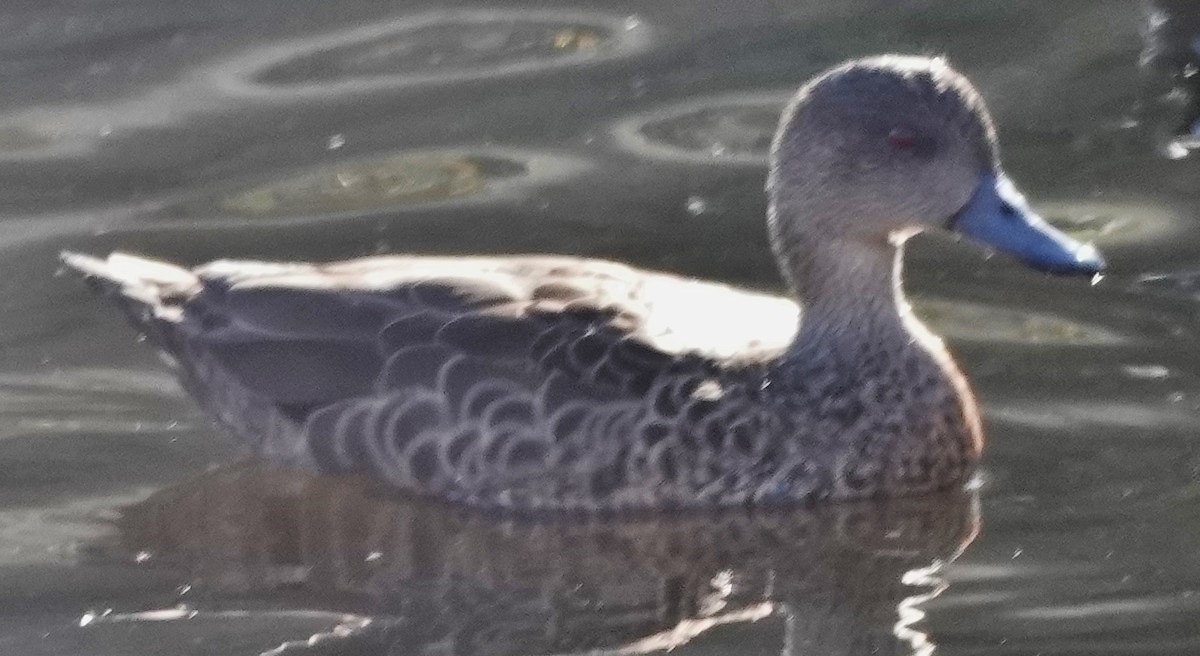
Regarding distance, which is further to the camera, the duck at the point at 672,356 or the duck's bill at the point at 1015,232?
the duck at the point at 672,356

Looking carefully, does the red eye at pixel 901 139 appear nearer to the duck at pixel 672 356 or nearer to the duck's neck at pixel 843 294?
the duck at pixel 672 356

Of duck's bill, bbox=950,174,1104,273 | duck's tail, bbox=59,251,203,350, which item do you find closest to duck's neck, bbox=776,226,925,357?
→ duck's bill, bbox=950,174,1104,273

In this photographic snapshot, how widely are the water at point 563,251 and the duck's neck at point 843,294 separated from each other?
0.53m

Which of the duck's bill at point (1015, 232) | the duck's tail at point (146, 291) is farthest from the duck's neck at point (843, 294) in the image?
the duck's tail at point (146, 291)

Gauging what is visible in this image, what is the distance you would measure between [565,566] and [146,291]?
180cm

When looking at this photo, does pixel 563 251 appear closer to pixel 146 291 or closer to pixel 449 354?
pixel 146 291

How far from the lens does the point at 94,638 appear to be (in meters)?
6.78

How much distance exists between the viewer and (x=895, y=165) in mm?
7562

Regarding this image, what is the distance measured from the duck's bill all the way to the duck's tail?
7.94 feet

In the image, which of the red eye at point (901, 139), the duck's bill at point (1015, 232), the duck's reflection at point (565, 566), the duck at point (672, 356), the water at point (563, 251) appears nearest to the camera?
the duck's reflection at point (565, 566)

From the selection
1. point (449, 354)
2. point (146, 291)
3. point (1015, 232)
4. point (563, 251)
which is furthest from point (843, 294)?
point (146, 291)

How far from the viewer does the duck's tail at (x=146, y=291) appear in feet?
26.4

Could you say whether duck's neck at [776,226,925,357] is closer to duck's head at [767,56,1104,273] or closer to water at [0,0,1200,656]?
duck's head at [767,56,1104,273]

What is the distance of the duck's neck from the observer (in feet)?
25.5
